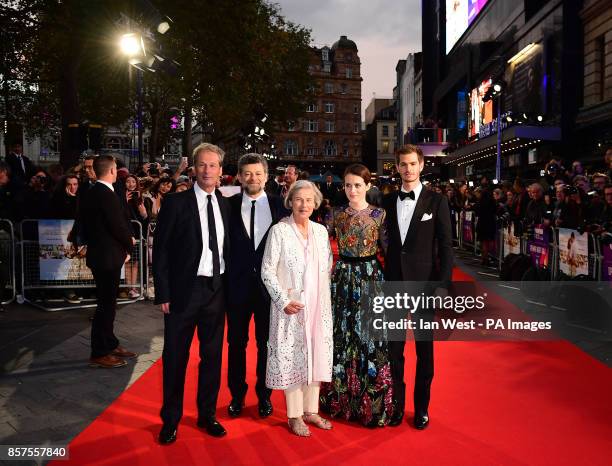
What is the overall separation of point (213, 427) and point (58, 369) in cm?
227

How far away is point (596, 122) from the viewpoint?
16734mm

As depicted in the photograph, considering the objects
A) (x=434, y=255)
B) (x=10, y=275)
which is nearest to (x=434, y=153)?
(x=10, y=275)

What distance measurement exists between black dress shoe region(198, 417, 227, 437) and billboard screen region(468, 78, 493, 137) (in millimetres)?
28088

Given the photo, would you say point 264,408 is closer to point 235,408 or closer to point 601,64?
point 235,408

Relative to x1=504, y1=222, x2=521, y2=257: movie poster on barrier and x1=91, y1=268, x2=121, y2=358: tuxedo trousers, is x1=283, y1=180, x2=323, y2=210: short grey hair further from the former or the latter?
x1=504, y1=222, x2=521, y2=257: movie poster on barrier

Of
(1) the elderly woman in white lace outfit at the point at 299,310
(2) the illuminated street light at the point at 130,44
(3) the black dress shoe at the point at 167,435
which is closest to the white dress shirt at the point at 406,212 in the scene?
(1) the elderly woman in white lace outfit at the point at 299,310

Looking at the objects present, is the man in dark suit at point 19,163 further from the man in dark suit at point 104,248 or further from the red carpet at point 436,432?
the red carpet at point 436,432

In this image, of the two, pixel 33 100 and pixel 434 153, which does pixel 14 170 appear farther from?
pixel 434 153

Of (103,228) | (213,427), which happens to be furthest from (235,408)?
(103,228)

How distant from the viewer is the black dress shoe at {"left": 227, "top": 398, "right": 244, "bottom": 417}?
4336mm

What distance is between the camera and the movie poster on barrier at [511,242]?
1041 cm

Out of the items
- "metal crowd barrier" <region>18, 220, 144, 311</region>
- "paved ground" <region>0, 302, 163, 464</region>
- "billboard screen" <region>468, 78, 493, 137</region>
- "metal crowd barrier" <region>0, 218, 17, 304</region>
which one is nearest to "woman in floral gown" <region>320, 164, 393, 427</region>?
"paved ground" <region>0, 302, 163, 464</region>

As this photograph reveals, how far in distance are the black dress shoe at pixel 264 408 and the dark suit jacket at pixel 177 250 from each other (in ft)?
3.46

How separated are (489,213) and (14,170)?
10.6 metres
